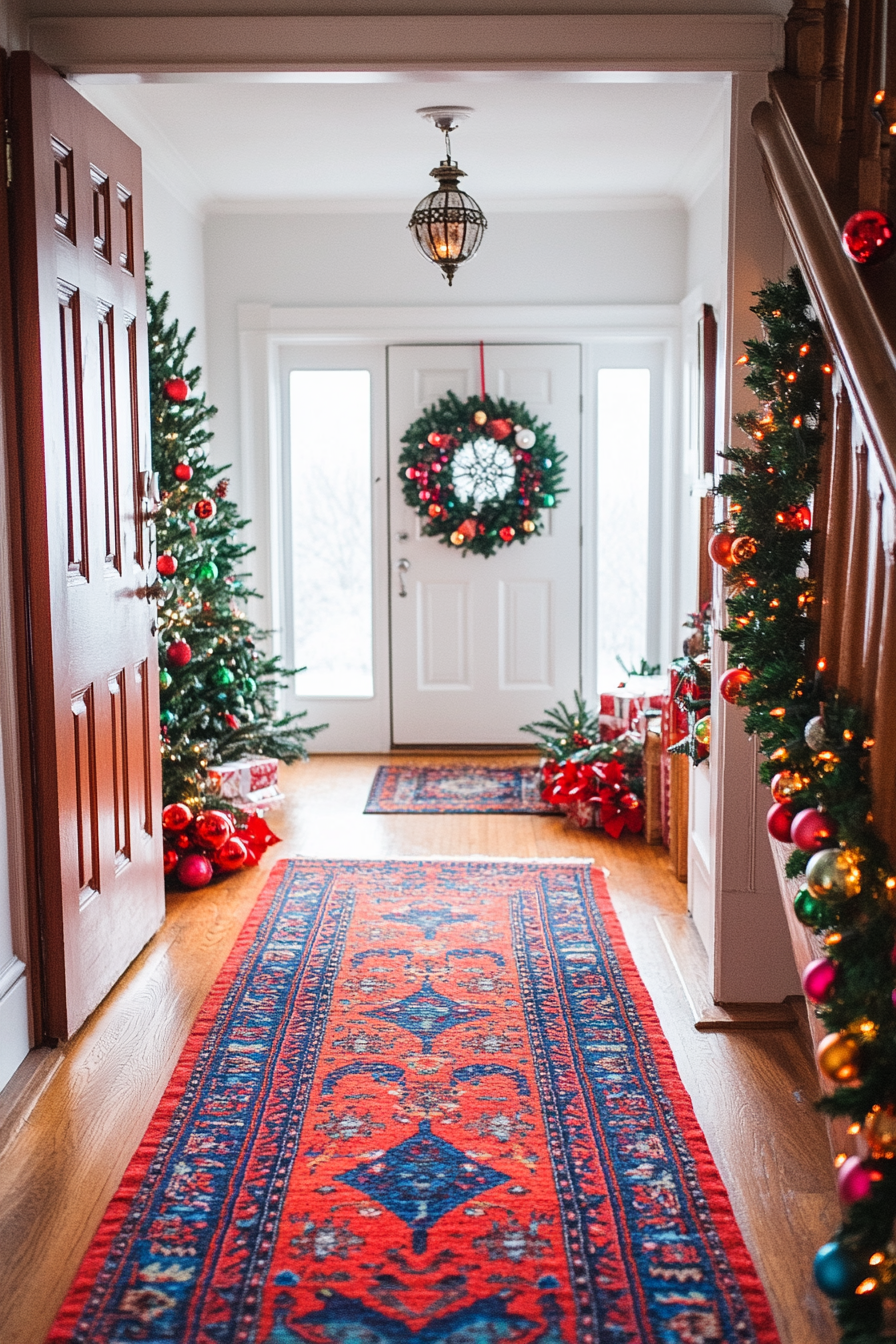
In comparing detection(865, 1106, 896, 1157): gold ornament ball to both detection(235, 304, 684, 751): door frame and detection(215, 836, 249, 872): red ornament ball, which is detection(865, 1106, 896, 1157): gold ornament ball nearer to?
detection(215, 836, 249, 872): red ornament ball

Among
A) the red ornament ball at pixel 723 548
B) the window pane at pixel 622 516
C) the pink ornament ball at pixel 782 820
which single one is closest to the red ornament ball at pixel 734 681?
the red ornament ball at pixel 723 548

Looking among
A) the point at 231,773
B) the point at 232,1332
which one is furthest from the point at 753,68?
the point at 231,773

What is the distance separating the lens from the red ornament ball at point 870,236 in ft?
6.42

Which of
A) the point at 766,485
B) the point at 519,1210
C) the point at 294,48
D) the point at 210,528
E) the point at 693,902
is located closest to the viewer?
the point at 519,1210

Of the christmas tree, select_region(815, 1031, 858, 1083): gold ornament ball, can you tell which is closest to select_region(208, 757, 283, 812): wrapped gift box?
the christmas tree

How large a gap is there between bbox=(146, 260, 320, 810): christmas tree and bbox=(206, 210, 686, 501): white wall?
1586 mm

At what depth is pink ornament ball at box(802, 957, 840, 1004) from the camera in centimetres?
172

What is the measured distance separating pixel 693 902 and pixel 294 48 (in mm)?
2650

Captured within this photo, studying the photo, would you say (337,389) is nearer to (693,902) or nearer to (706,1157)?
(693,902)

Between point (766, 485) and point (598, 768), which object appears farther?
point (598, 768)

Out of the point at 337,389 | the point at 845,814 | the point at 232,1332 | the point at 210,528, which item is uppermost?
the point at 337,389

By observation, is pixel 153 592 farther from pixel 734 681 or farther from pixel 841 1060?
pixel 841 1060

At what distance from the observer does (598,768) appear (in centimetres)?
508

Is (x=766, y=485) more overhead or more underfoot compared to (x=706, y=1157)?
more overhead
